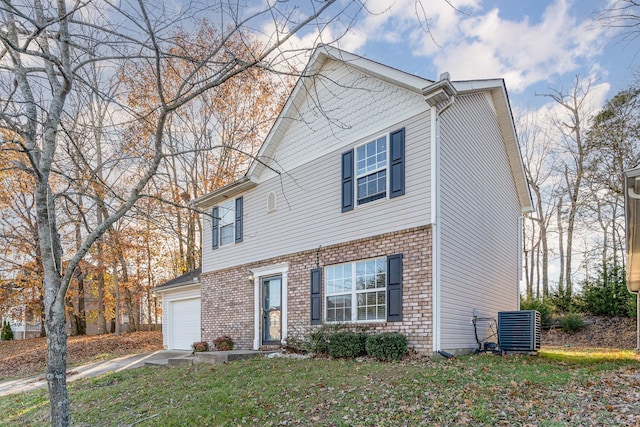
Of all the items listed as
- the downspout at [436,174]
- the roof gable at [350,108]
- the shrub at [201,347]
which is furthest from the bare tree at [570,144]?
the shrub at [201,347]

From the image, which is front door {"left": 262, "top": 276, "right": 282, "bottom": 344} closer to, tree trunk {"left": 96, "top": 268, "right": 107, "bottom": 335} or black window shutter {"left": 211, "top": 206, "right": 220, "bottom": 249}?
black window shutter {"left": 211, "top": 206, "right": 220, "bottom": 249}

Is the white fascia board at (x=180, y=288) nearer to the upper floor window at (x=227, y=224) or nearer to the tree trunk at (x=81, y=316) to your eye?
the upper floor window at (x=227, y=224)

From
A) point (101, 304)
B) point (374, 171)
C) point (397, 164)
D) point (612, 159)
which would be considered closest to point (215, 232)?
point (374, 171)

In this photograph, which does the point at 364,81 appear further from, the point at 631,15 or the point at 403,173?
the point at 631,15

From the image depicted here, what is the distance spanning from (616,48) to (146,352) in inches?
712

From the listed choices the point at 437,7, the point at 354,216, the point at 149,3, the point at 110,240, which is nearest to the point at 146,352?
the point at 110,240

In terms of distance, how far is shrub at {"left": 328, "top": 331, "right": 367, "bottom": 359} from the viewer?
967cm

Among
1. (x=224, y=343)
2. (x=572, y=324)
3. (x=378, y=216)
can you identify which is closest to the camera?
(x=378, y=216)

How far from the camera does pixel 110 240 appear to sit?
21.3 m

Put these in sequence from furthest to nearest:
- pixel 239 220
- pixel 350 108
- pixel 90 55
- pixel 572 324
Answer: pixel 572 324, pixel 239 220, pixel 350 108, pixel 90 55

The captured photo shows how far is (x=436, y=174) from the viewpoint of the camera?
924 centimetres

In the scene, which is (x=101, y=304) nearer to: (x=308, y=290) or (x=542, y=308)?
(x=308, y=290)

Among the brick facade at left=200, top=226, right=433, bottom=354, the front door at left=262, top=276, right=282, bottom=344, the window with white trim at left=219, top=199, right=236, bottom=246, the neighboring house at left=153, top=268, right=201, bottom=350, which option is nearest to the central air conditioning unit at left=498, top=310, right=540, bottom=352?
the brick facade at left=200, top=226, right=433, bottom=354

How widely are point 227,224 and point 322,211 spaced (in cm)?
451
